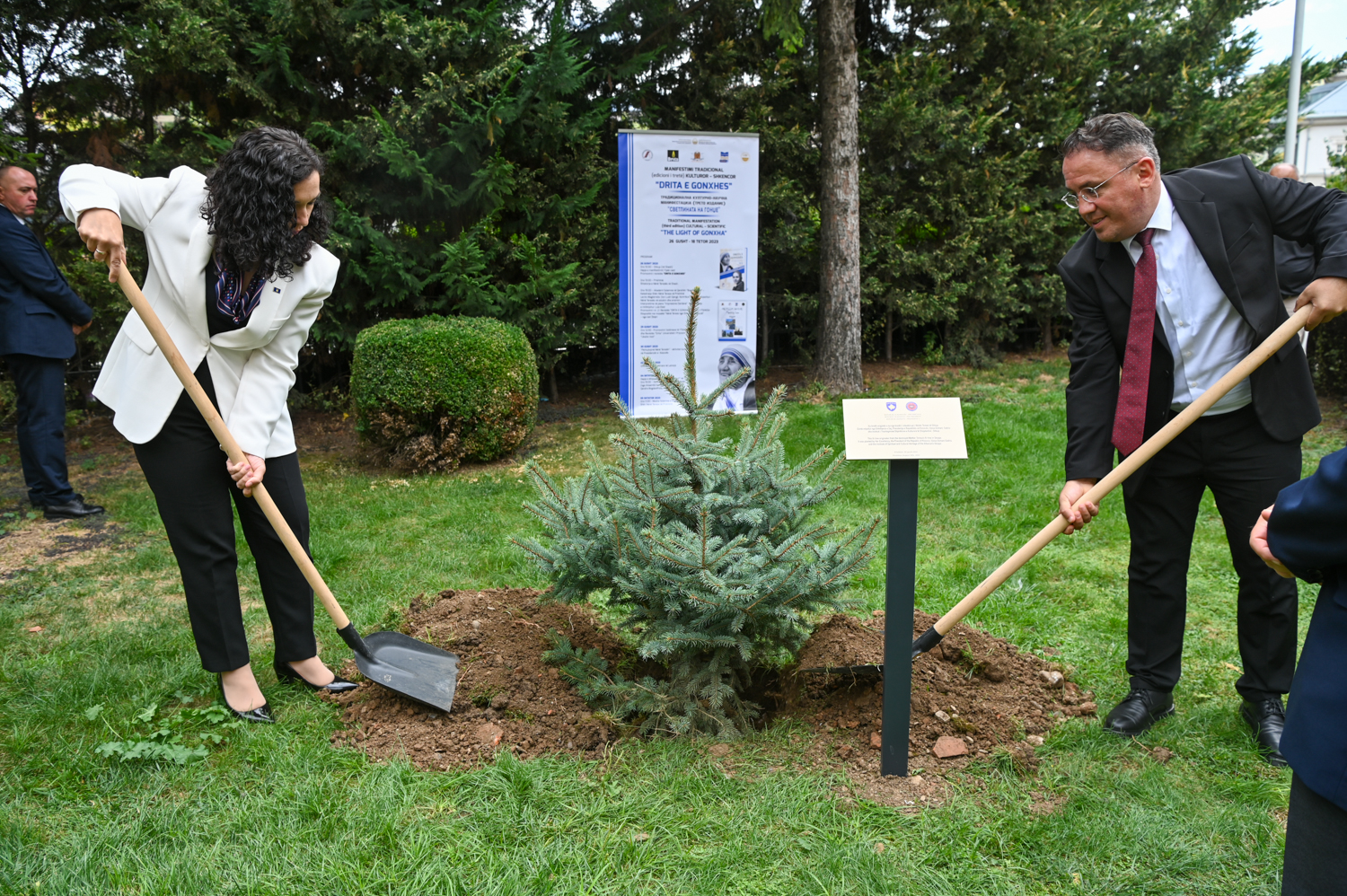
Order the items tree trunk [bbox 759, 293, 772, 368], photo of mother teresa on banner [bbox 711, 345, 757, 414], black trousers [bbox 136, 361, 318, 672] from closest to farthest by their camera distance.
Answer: black trousers [bbox 136, 361, 318, 672]
photo of mother teresa on banner [bbox 711, 345, 757, 414]
tree trunk [bbox 759, 293, 772, 368]

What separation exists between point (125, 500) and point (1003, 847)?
21.0ft

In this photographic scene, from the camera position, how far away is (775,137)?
10.3 metres

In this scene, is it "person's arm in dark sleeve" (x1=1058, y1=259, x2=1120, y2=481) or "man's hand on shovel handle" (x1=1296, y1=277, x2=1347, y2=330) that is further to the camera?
"person's arm in dark sleeve" (x1=1058, y1=259, x2=1120, y2=481)

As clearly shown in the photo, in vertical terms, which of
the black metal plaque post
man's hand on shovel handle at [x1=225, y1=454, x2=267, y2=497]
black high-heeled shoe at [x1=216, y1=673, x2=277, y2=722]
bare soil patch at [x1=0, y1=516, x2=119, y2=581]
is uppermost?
man's hand on shovel handle at [x1=225, y1=454, x2=267, y2=497]

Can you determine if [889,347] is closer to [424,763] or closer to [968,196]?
[968,196]

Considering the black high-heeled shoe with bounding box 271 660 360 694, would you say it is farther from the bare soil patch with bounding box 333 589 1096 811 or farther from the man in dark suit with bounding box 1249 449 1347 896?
the man in dark suit with bounding box 1249 449 1347 896

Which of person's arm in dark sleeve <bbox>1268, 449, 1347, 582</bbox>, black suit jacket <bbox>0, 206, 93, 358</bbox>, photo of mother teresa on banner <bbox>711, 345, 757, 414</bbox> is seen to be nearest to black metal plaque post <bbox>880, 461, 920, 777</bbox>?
person's arm in dark sleeve <bbox>1268, 449, 1347, 582</bbox>

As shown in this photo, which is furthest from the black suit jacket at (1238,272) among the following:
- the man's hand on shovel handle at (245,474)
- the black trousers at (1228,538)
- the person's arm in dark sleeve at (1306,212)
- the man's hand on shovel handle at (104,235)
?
the man's hand on shovel handle at (104,235)

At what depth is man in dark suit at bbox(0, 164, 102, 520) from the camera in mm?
5918

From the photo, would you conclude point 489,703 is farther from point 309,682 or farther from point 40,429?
point 40,429

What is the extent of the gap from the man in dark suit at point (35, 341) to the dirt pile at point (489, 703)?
3752 mm

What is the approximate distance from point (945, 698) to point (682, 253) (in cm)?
638

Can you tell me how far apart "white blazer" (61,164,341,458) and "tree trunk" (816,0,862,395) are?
7405mm

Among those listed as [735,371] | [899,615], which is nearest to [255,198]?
[899,615]
